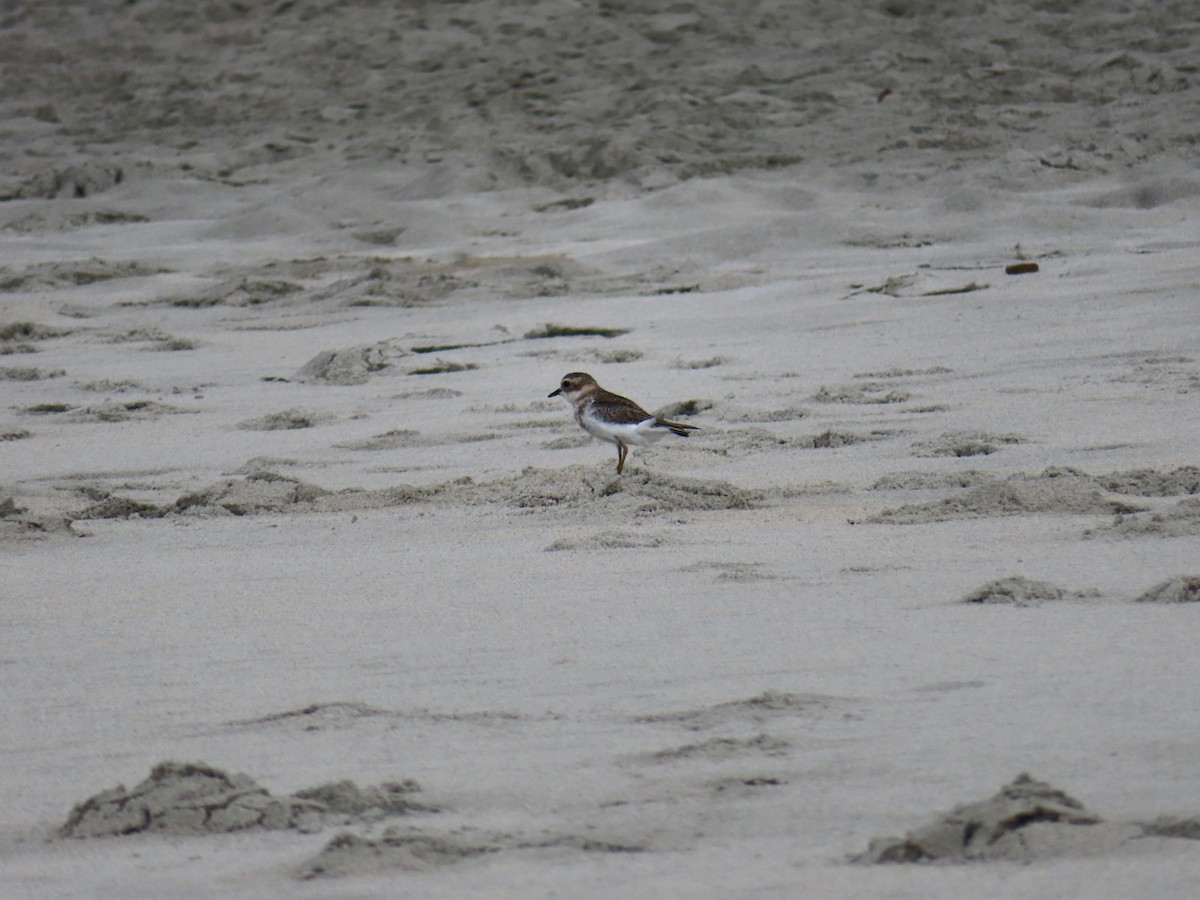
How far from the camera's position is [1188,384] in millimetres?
5277

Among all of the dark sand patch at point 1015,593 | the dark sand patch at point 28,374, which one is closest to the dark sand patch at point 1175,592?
the dark sand patch at point 1015,593

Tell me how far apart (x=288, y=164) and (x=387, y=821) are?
951 cm

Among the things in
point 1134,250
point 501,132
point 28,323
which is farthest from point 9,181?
point 1134,250

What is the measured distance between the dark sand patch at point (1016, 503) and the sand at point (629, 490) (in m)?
0.02

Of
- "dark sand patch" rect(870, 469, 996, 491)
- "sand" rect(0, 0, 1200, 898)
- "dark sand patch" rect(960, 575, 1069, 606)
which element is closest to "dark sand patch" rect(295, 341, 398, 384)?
"sand" rect(0, 0, 1200, 898)

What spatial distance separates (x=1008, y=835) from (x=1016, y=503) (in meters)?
1.96

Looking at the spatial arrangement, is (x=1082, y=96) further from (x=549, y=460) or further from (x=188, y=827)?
(x=188, y=827)

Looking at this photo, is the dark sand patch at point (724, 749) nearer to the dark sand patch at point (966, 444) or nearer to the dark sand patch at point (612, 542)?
the dark sand patch at point (612, 542)

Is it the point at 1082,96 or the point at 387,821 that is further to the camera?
the point at 1082,96

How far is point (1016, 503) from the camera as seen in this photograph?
4012 mm

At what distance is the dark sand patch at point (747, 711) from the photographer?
106 inches

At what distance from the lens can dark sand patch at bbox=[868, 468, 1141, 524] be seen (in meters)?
3.97

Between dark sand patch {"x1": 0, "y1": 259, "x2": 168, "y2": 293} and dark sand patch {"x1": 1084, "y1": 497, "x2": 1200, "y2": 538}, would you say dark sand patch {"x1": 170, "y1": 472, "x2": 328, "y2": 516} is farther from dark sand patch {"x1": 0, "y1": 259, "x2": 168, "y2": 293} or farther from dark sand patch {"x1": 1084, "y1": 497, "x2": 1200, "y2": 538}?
dark sand patch {"x1": 0, "y1": 259, "x2": 168, "y2": 293}

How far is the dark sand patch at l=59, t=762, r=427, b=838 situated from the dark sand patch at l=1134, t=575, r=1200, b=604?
1.47 metres
